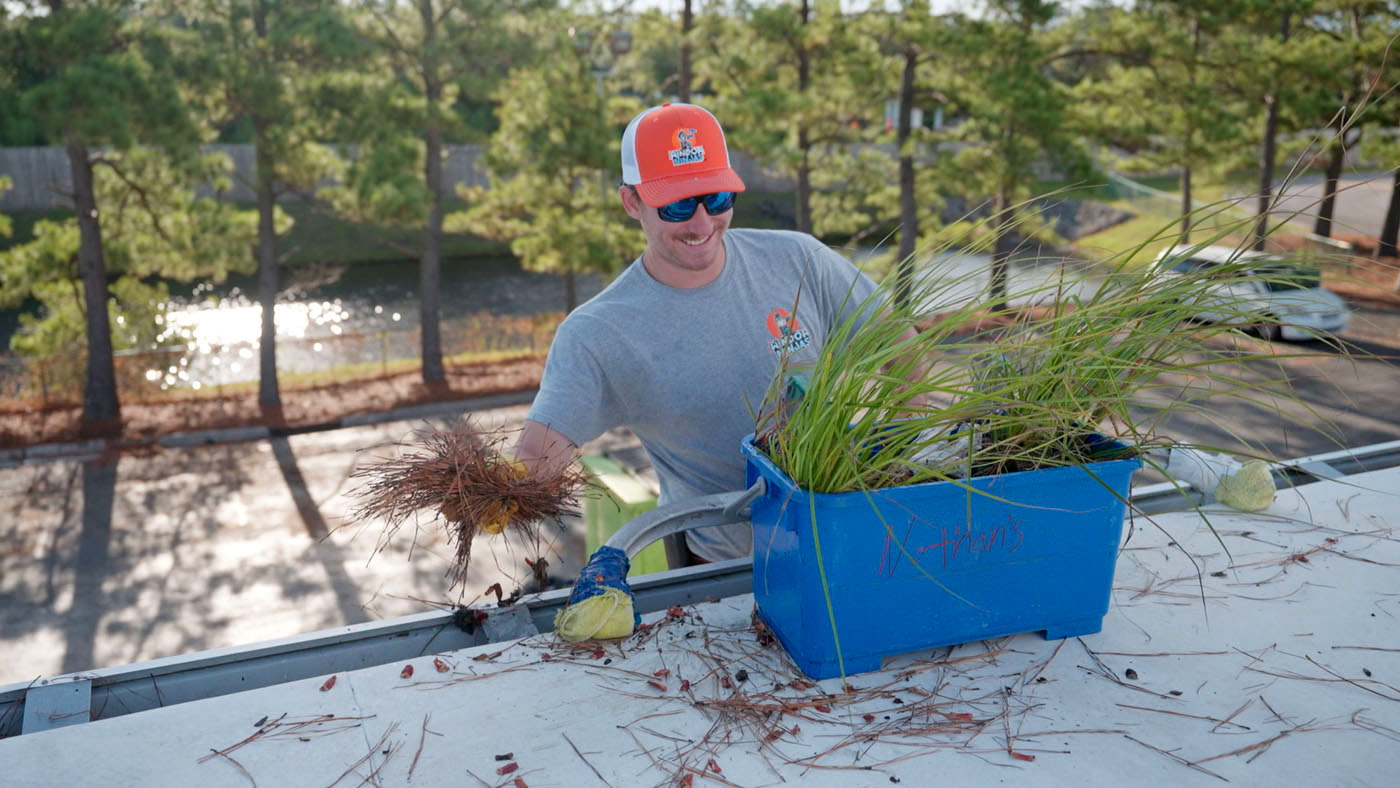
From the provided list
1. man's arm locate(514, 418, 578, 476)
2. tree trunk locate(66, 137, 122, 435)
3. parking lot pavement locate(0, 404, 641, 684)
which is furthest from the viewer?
tree trunk locate(66, 137, 122, 435)

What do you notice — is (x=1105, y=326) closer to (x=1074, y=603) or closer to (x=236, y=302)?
(x=1074, y=603)

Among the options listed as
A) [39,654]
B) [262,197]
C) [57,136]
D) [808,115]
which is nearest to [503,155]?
A: [262,197]

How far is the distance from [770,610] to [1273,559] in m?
0.90

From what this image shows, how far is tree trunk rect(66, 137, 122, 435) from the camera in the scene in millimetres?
11086

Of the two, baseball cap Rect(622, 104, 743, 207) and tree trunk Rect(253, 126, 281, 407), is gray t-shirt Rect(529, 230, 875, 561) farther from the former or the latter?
tree trunk Rect(253, 126, 281, 407)

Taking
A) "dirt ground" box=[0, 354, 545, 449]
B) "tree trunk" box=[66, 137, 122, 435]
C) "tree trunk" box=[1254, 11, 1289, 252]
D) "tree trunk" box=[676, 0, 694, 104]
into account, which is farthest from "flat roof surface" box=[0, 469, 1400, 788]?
"tree trunk" box=[1254, 11, 1289, 252]

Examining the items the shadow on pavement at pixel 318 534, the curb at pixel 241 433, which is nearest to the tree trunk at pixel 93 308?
the curb at pixel 241 433

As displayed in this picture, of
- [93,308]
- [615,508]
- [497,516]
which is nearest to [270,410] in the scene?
[93,308]

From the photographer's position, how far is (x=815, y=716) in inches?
53.2

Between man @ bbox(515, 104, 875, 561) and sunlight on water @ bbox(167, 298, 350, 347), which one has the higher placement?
man @ bbox(515, 104, 875, 561)

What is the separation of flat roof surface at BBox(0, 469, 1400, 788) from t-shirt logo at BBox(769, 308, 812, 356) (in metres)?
0.79

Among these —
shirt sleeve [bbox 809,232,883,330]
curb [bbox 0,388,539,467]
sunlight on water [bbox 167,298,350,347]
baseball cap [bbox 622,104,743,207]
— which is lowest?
curb [bbox 0,388,539,467]

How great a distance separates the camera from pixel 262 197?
1225 centimetres

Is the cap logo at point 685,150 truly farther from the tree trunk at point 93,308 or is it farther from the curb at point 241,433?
the tree trunk at point 93,308
